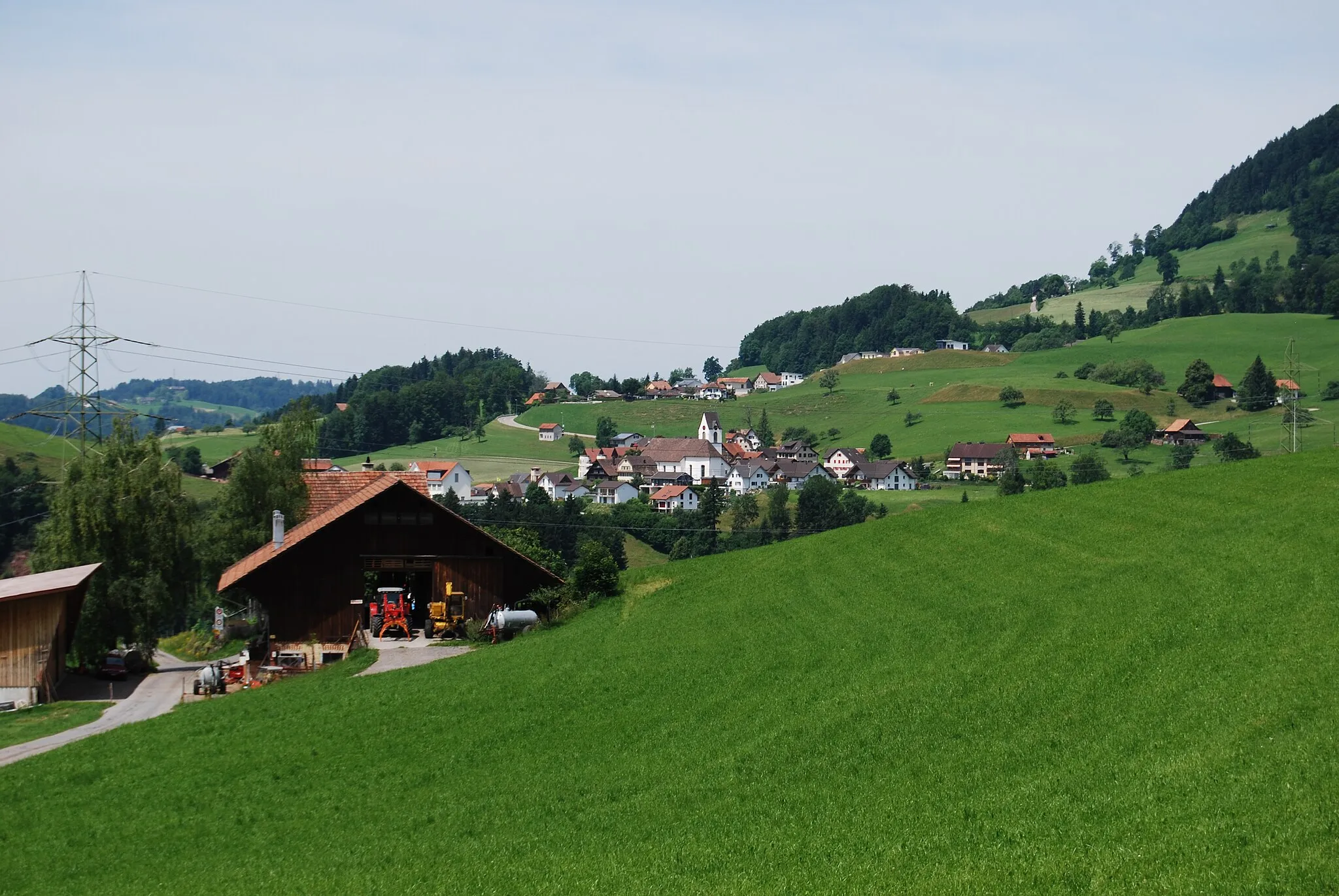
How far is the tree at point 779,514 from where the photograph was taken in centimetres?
11875

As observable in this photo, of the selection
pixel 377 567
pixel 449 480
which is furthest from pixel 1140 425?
pixel 377 567

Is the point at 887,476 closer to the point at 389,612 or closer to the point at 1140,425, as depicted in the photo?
the point at 1140,425

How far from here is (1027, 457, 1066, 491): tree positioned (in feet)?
309

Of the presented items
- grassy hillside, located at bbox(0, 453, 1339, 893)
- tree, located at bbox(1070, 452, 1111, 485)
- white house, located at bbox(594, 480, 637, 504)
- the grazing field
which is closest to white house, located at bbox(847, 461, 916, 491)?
tree, located at bbox(1070, 452, 1111, 485)

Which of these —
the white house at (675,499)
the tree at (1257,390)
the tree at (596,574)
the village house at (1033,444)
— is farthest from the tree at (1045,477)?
the tree at (1257,390)

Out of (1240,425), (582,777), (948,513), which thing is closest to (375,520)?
(948,513)

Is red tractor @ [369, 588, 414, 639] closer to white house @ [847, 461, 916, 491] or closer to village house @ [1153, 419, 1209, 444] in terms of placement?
white house @ [847, 461, 916, 491]

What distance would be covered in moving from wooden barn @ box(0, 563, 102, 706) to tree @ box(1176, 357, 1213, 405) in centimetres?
14743

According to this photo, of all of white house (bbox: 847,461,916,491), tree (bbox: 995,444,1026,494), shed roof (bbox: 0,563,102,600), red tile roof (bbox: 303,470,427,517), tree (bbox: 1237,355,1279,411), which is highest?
tree (bbox: 1237,355,1279,411)

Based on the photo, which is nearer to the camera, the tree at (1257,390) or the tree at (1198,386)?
the tree at (1257,390)

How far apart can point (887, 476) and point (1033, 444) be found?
17479mm

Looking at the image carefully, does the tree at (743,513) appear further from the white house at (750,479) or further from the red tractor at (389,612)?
the red tractor at (389,612)

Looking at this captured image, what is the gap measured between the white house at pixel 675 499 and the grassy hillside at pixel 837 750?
4473 inches

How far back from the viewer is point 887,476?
142000mm
